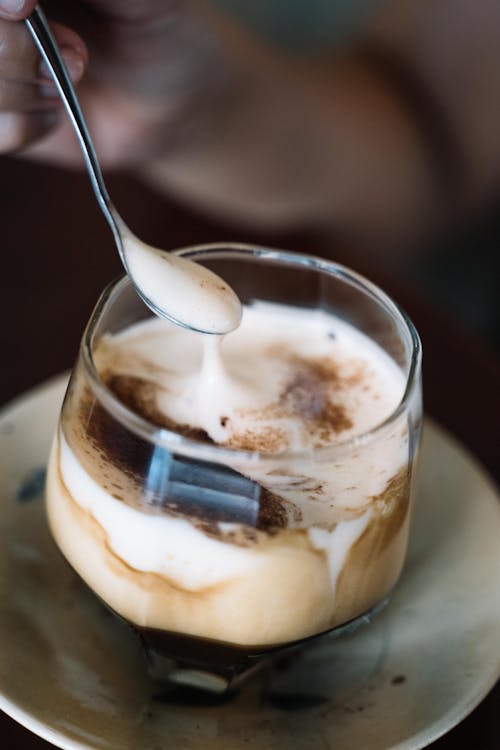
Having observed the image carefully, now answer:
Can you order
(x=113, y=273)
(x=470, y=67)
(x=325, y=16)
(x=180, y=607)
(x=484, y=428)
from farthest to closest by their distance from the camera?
1. (x=325, y=16)
2. (x=470, y=67)
3. (x=113, y=273)
4. (x=484, y=428)
5. (x=180, y=607)

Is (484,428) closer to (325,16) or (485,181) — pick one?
(485,181)

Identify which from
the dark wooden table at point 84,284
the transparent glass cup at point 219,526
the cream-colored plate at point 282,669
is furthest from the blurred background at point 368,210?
the transparent glass cup at point 219,526

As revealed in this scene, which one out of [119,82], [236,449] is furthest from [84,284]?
[236,449]

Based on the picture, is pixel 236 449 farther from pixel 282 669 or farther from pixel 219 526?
pixel 282 669

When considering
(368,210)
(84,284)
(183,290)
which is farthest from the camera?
(368,210)

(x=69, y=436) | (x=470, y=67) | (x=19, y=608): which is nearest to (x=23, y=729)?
(x=19, y=608)

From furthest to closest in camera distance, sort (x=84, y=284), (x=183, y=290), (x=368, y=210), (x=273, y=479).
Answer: (x=368, y=210) < (x=84, y=284) < (x=183, y=290) < (x=273, y=479)

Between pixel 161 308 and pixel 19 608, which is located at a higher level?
pixel 161 308

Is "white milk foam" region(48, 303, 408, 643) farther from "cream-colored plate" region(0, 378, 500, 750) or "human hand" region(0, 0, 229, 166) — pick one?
"human hand" region(0, 0, 229, 166)
